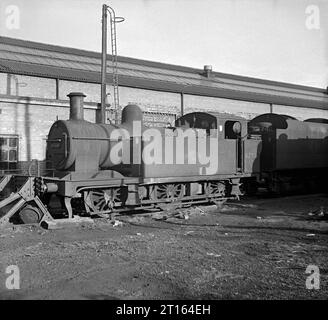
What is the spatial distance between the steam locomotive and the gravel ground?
0.79 metres

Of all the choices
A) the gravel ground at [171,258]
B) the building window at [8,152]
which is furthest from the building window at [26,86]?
the gravel ground at [171,258]

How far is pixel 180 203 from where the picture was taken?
11617 millimetres

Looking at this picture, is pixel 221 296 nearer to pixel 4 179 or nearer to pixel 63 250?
pixel 63 250

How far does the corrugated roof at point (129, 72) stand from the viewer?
22141 millimetres

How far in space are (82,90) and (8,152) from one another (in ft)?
22.5

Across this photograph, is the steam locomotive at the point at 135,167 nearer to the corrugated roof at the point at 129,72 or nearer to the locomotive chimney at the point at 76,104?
the locomotive chimney at the point at 76,104

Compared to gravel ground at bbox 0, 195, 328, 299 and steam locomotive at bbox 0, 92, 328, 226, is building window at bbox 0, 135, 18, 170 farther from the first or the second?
gravel ground at bbox 0, 195, 328, 299

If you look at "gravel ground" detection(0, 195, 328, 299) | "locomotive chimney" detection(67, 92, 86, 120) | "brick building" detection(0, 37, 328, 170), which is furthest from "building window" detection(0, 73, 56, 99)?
"gravel ground" detection(0, 195, 328, 299)

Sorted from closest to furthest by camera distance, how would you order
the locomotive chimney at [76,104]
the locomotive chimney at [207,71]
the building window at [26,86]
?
the locomotive chimney at [76,104] < the building window at [26,86] < the locomotive chimney at [207,71]

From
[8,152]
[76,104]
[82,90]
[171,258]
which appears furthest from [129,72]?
[171,258]

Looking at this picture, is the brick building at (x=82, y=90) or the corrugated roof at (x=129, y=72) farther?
the corrugated roof at (x=129, y=72)

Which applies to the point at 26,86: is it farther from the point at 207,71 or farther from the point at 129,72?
the point at 207,71

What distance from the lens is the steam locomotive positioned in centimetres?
950

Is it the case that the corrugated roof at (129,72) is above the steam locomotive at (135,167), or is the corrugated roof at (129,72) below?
above
